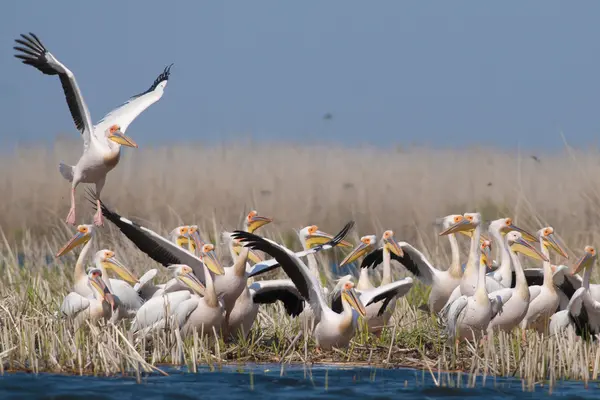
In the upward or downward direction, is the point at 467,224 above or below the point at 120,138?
below

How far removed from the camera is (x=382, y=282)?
30.4 feet

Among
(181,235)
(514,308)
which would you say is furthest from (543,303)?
(181,235)

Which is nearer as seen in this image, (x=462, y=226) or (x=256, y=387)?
(x=256, y=387)

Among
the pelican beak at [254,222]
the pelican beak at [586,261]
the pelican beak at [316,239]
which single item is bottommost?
the pelican beak at [586,261]

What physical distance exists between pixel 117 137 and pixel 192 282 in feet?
7.96

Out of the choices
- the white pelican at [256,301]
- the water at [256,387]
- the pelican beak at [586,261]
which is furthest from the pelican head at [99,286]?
the pelican beak at [586,261]

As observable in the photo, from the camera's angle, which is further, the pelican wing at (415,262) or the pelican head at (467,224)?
the pelican wing at (415,262)

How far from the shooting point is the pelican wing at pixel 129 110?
10.8m

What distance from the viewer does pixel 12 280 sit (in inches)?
389

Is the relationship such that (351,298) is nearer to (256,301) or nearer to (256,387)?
(256,301)

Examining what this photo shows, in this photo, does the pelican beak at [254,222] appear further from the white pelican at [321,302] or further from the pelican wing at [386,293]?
the white pelican at [321,302]

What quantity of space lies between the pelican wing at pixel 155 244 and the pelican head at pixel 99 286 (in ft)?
1.38

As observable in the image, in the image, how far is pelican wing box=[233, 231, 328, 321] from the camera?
25.7 feet

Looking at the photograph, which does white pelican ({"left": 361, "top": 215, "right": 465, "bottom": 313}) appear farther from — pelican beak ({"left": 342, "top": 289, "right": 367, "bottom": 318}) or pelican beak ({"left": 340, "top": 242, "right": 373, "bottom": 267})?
pelican beak ({"left": 342, "top": 289, "right": 367, "bottom": 318})
